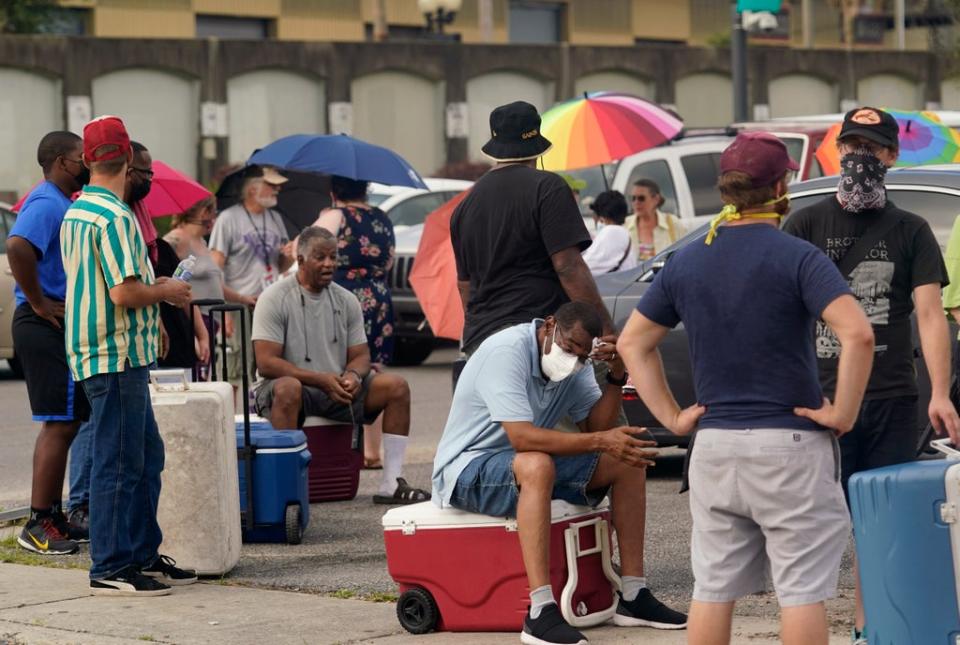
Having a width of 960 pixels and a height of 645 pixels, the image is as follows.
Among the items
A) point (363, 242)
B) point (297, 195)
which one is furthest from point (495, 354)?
point (297, 195)

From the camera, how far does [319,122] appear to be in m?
30.7

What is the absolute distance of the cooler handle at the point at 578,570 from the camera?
6590 mm

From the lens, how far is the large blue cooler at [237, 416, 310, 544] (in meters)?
8.65

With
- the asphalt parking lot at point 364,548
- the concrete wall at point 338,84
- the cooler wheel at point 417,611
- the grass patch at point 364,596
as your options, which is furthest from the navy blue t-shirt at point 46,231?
the concrete wall at point 338,84

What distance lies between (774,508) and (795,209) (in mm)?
4446

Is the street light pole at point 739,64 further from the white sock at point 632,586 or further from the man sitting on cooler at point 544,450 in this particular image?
the white sock at point 632,586

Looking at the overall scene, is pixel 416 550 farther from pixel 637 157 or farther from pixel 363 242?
pixel 637 157

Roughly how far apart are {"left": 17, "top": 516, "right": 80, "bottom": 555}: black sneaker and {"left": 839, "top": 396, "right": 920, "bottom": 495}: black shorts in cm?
383

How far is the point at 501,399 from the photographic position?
6570 mm

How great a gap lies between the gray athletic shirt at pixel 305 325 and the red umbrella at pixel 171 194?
1.18 metres

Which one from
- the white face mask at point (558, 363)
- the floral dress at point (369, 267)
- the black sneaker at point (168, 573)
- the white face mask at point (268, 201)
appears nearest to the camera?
the white face mask at point (558, 363)

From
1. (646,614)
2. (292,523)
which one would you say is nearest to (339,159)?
(292,523)

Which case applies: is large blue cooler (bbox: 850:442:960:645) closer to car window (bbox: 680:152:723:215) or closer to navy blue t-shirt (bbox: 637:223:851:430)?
navy blue t-shirt (bbox: 637:223:851:430)

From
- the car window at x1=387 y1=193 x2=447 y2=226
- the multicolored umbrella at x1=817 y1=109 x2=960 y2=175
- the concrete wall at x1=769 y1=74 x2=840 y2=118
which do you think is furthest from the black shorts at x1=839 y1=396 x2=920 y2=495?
the concrete wall at x1=769 y1=74 x2=840 y2=118
